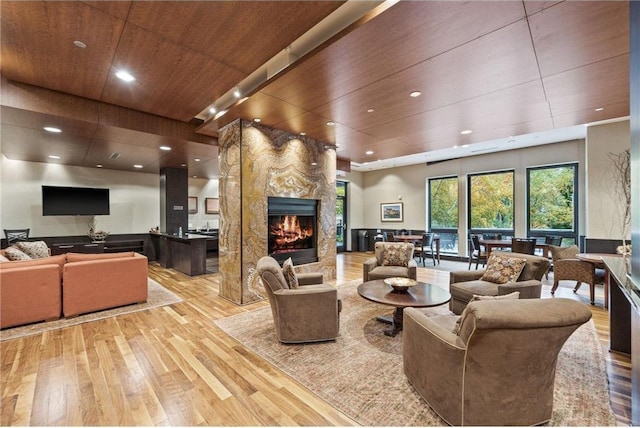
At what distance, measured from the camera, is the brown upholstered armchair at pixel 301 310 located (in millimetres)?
2969

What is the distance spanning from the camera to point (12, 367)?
8.56ft

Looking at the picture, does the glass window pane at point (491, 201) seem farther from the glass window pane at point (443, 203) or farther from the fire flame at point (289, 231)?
the fire flame at point (289, 231)

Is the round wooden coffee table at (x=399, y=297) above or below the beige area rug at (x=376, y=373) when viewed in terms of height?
above

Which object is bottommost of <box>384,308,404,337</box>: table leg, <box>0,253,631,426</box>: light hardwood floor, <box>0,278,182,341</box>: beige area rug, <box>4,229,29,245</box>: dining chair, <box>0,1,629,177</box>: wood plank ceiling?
<box>0,253,631,426</box>: light hardwood floor

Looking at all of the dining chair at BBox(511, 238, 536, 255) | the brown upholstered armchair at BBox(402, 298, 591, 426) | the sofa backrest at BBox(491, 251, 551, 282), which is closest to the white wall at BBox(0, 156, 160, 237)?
the brown upholstered armchair at BBox(402, 298, 591, 426)

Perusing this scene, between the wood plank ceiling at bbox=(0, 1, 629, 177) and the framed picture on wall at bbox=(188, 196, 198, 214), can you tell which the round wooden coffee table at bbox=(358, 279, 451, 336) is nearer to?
the wood plank ceiling at bbox=(0, 1, 629, 177)

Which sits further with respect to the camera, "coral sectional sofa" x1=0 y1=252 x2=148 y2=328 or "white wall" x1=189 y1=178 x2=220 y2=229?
"white wall" x1=189 y1=178 x2=220 y2=229

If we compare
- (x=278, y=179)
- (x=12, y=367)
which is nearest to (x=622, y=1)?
(x=278, y=179)

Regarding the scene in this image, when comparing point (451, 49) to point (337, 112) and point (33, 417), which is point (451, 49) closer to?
point (337, 112)

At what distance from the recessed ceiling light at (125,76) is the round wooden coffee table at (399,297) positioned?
12.4 feet

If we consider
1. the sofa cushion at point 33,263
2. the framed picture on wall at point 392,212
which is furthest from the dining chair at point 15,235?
the framed picture on wall at point 392,212

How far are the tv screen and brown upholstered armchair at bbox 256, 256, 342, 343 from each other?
7.40 meters

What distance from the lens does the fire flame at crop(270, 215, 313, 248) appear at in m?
5.23

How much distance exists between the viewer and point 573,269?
454cm
